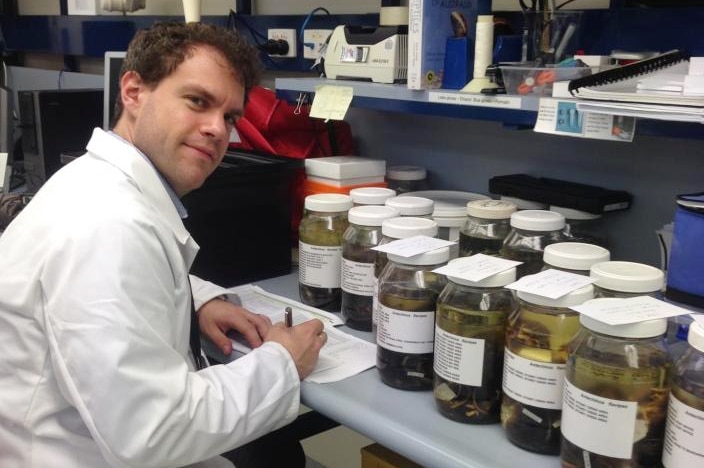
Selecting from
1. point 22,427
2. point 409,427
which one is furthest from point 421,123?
point 22,427

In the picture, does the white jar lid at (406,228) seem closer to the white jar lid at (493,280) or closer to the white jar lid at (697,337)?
the white jar lid at (493,280)

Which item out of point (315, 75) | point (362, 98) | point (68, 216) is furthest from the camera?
point (315, 75)

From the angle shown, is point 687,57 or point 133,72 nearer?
point 133,72

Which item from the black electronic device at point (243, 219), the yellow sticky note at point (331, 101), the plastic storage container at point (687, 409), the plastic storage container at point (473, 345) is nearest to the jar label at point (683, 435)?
the plastic storage container at point (687, 409)

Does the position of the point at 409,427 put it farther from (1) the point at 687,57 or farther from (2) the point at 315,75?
(2) the point at 315,75

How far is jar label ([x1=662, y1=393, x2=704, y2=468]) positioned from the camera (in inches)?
32.7

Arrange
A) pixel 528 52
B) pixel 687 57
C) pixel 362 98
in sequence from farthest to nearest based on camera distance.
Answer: pixel 362 98
pixel 528 52
pixel 687 57

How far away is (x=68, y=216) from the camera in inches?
39.5

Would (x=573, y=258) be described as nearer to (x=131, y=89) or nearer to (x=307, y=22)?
(x=131, y=89)

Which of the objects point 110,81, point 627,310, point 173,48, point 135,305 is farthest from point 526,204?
point 110,81

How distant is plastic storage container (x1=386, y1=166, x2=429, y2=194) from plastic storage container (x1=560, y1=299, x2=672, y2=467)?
1.04 m

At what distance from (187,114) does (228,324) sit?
0.44 metres

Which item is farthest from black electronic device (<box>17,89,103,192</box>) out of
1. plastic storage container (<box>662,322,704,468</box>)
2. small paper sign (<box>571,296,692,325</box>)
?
plastic storage container (<box>662,322,704,468</box>)

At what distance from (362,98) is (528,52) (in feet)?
1.40
